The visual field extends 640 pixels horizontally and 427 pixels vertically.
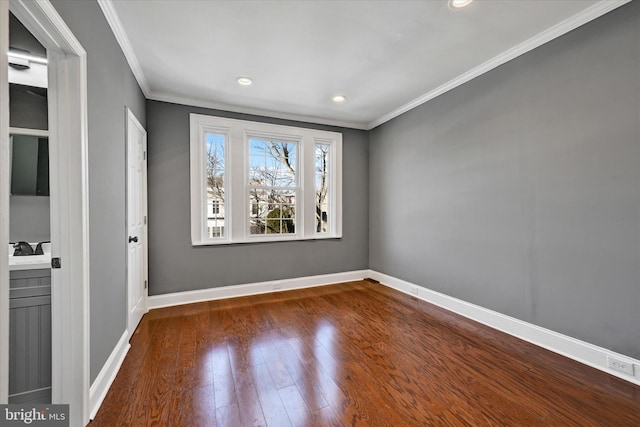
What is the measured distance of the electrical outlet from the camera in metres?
1.87

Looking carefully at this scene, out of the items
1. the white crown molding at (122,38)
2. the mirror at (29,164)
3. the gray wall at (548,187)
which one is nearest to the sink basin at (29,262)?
the mirror at (29,164)

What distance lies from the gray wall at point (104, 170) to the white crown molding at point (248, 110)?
3.26 feet

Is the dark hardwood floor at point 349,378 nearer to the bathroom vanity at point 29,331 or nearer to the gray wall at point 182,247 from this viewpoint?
the bathroom vanity at point 29,331

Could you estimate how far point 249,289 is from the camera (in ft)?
12.6

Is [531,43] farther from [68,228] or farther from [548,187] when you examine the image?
[68,228]

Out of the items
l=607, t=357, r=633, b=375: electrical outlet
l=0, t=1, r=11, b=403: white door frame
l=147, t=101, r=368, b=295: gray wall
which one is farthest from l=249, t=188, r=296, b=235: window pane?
l=607, t=357, r=633, b=375: electrical outlet

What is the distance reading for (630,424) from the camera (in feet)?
4.99

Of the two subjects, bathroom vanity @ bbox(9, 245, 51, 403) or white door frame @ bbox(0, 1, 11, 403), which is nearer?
white door frame @ bbox(0, 1, 11, 403)

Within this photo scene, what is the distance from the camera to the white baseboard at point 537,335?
197 cm

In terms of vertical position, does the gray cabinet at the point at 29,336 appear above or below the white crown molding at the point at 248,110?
below

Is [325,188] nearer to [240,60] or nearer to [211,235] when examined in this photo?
[211,235]

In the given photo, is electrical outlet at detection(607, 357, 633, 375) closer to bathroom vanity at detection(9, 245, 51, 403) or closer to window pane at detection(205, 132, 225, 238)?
bathroom vanity at detection(9, 245, 51, 403)

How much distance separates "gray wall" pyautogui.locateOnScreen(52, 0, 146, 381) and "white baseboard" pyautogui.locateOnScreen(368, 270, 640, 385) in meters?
3.32

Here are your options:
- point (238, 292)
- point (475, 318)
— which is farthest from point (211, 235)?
point (475, 318)
